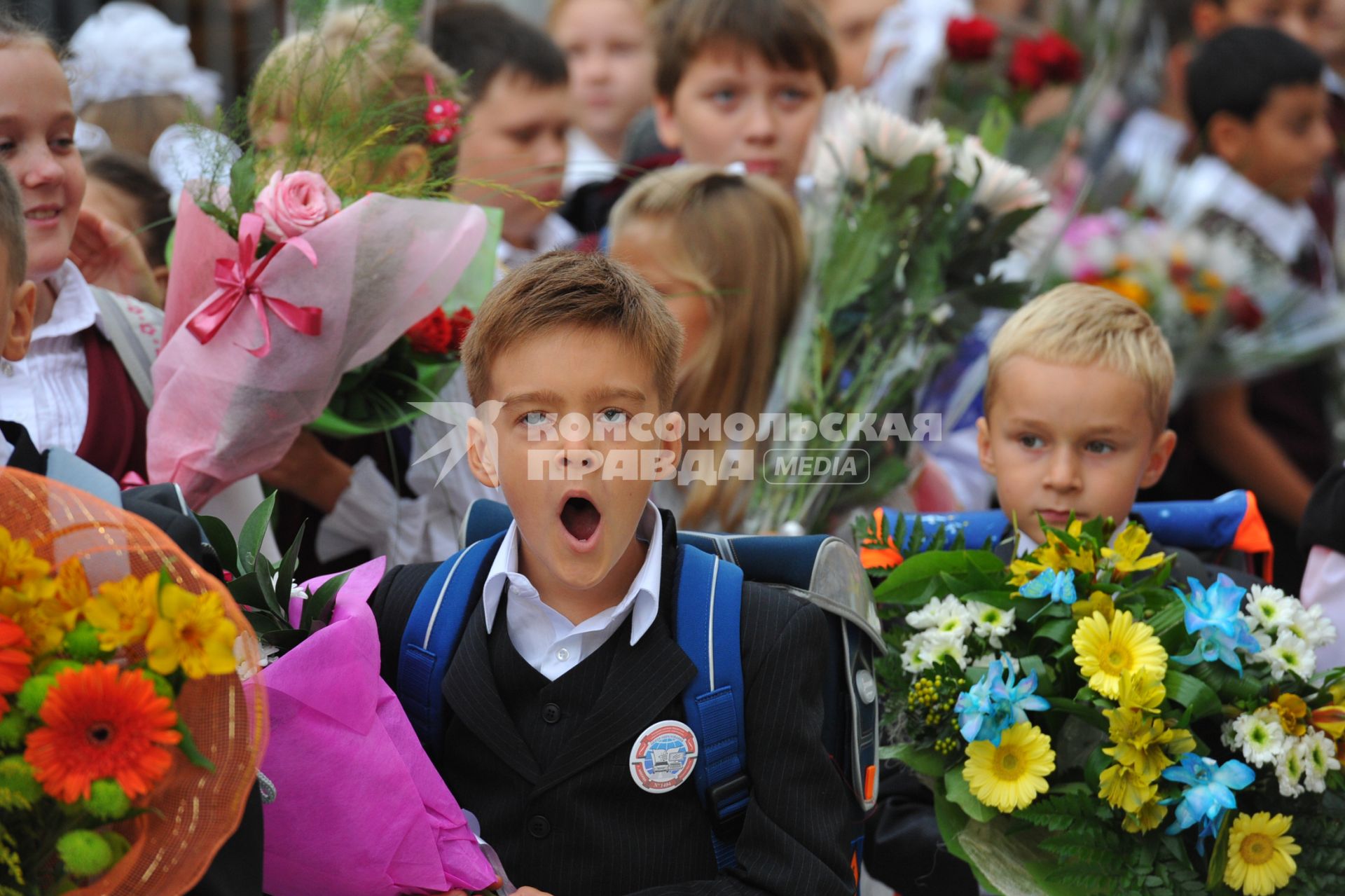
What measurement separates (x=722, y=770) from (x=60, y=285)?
180 centimetres

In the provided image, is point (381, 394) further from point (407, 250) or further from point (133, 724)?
point (133, 724)

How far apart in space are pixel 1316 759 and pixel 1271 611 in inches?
10.9

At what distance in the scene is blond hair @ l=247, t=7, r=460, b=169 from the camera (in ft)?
10.00

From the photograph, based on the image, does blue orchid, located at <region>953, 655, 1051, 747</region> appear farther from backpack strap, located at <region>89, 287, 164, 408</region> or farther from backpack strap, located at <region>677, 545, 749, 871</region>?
backpack strap, located at <region>89, 287, 164, 408</region>

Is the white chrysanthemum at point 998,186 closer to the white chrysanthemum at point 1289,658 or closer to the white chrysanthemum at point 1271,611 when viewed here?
the white chrysanthemum at point 1271,611

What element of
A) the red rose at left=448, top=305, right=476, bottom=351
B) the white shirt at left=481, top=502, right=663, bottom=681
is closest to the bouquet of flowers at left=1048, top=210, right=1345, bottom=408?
the red rose at left=448, top=305, right=476, bottom=351

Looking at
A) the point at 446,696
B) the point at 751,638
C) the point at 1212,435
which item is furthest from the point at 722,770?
the point at 1212,435

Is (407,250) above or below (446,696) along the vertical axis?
above

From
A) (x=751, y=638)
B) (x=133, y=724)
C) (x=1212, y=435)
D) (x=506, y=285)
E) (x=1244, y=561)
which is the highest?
(x=506, y=285)

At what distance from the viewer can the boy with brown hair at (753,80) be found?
4.66m

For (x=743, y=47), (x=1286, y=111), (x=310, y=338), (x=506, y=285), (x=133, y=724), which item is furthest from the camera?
(x=1286, y=111)

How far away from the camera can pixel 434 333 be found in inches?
127

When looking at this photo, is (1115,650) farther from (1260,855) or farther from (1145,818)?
(1260,855)

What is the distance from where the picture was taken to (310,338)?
2.85m
